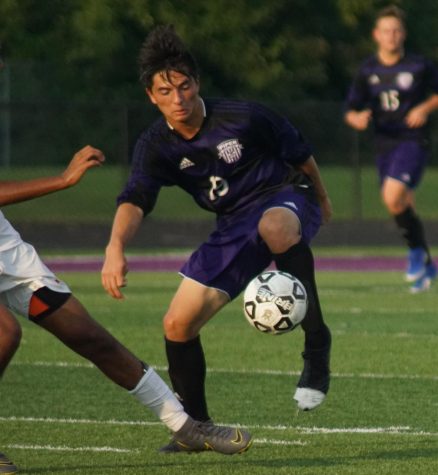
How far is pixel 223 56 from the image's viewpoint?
33594 millimetres

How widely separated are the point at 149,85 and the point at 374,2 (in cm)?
2931

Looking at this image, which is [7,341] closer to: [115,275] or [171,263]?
[115,275]

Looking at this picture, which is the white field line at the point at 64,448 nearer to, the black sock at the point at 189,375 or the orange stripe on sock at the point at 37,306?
the black sock at the point at 189,375

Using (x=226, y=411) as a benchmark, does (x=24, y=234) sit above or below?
below

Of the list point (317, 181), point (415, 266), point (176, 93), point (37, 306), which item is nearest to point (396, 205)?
point (415, 266)

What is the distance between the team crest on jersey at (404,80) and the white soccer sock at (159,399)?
27.8 ft

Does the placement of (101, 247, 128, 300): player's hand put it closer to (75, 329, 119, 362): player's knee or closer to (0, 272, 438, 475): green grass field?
(75, 329, 119, 362): player's knee

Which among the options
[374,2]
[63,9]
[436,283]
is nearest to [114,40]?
[63,9]

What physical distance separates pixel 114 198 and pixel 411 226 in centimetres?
1524

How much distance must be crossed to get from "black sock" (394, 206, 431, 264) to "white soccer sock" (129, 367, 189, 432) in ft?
25.7

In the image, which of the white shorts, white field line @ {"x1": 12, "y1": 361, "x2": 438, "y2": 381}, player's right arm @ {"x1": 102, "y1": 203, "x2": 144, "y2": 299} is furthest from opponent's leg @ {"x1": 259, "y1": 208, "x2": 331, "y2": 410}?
white field line @ {"x1": 12, "y1": 361, "x2": 438, "y2": 381}

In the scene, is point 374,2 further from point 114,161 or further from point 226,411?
point 226,411

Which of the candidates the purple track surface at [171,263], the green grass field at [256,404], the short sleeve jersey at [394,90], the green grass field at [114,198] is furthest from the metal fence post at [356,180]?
the green grass field at [256,404]

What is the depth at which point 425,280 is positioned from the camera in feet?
47.6
